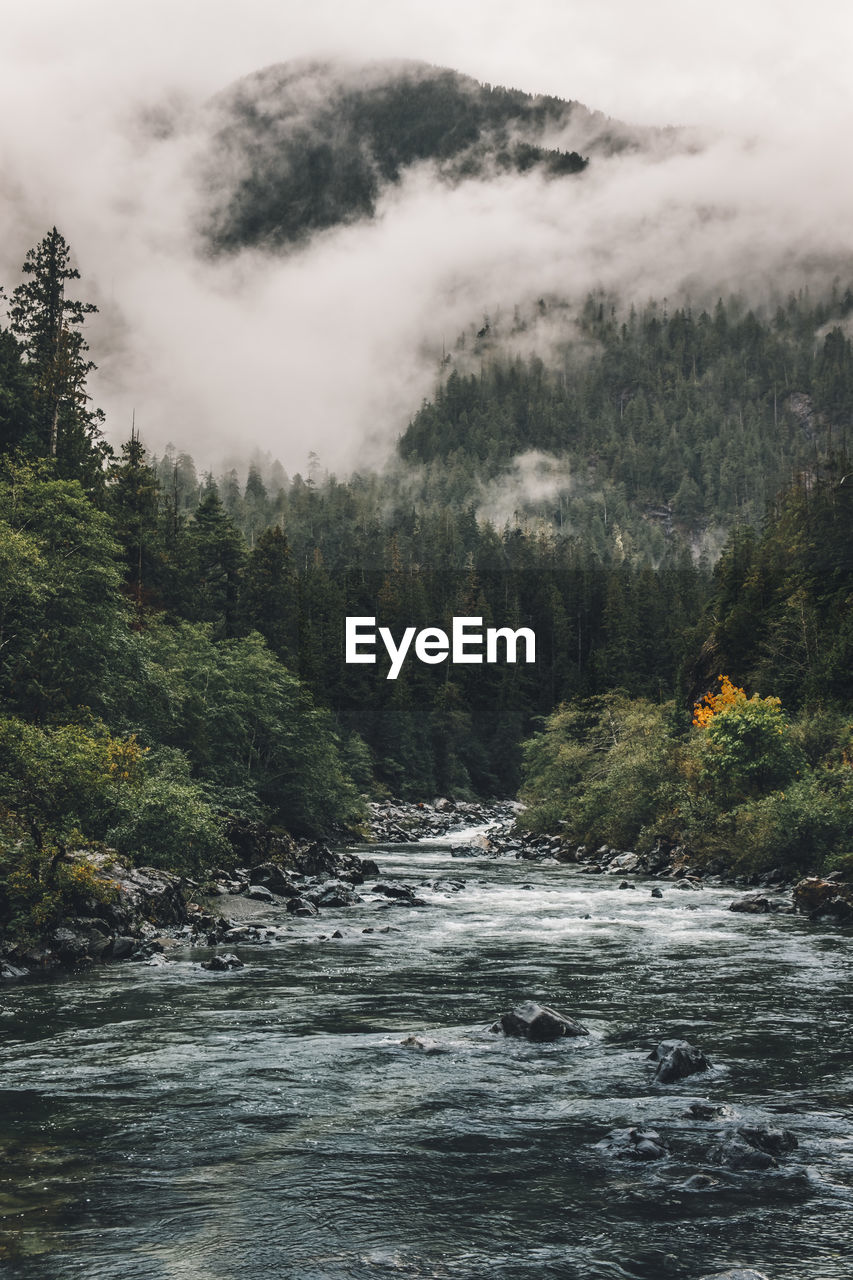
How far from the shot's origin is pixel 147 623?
52469 millimetres

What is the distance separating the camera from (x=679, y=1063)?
13.8 metres

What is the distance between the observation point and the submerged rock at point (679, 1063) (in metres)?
13.7

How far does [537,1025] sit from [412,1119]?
171 inches

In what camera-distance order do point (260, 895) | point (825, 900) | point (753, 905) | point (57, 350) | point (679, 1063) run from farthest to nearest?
point (57, 350), point (260, 895), point (753, 905), point (825, 900), point (679, 1063)

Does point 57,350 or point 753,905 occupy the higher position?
point 57,350

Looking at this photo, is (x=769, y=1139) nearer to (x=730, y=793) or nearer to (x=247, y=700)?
(x=730, y=793)

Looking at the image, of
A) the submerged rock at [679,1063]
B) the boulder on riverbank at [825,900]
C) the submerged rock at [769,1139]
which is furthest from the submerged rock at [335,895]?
the submerged rock at [769,1139]

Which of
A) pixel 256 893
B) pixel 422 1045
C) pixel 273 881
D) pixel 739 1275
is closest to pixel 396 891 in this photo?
pixel 273 881

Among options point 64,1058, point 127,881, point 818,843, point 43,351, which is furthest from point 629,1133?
point 43,351

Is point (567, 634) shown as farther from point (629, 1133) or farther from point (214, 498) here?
point (629, 1133)

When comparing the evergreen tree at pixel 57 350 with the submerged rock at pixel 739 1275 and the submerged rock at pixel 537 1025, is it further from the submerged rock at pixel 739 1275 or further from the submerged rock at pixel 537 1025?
the submerged rock at pixel 739 1275

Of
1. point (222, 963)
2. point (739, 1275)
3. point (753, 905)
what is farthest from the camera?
point (753, 905)

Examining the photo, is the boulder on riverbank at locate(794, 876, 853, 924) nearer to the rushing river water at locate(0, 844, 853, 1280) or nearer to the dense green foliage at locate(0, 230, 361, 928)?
the rushing river water at locate(0, 844, 853, 1280)

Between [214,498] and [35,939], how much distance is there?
7488 cm
